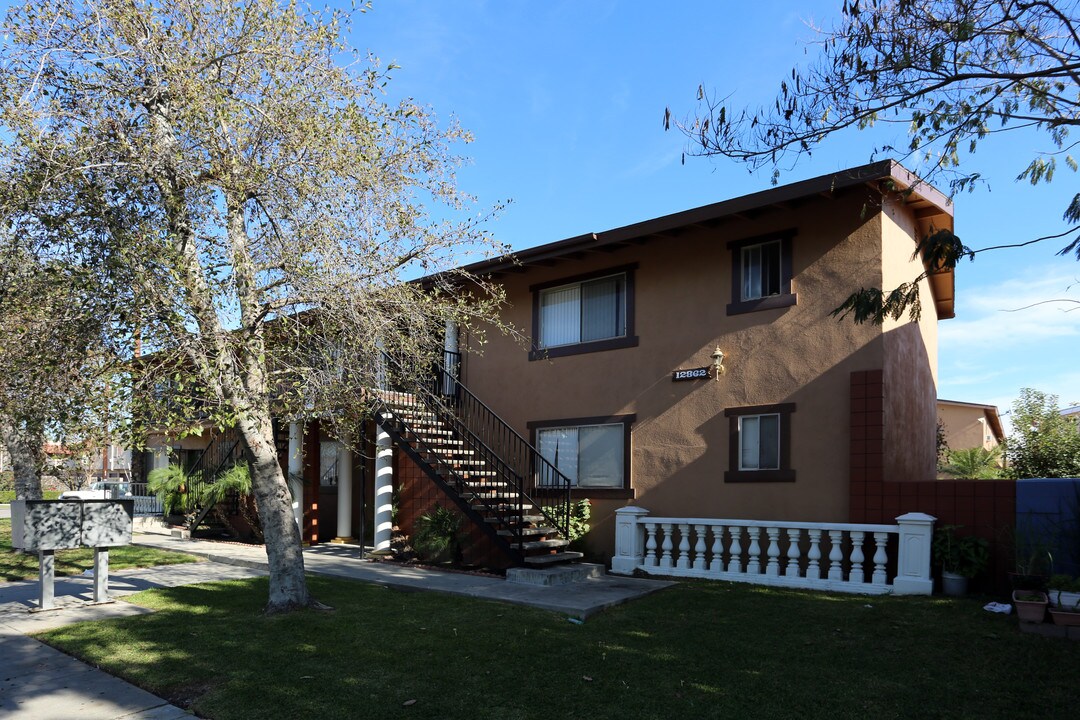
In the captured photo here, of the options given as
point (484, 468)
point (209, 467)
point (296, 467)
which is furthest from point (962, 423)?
point (209, 467)

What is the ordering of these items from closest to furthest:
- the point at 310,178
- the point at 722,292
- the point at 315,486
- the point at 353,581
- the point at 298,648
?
1. the point at 298,648
2. the point at 310,178
3. the point at 353,581
4. the point at 722,292
5. the point at 315,486

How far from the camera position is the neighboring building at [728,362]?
9836mm

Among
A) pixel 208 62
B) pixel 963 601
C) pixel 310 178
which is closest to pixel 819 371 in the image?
pixel 963 601

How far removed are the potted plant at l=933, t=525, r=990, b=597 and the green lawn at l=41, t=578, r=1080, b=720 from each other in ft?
1.47

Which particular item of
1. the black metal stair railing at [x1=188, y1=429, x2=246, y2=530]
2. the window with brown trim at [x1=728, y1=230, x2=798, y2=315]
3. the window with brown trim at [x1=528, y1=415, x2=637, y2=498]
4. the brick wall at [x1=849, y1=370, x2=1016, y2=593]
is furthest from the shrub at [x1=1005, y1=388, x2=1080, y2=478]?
the black metal stair railing at [x1=188, y1=429, x2=246, y2=530]

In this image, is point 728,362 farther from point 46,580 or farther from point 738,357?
point 46,580

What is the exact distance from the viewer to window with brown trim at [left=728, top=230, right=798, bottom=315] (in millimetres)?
10578

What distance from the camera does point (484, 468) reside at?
12.5 metres

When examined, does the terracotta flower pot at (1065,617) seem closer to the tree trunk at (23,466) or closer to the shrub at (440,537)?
the shrub at (440,537)

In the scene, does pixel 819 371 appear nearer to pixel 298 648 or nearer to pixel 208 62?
pixel 298 648

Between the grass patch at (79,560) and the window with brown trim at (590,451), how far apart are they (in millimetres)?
6154

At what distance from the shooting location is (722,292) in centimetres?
1119

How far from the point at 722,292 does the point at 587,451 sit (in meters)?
3.43

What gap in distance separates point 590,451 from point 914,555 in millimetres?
5212
